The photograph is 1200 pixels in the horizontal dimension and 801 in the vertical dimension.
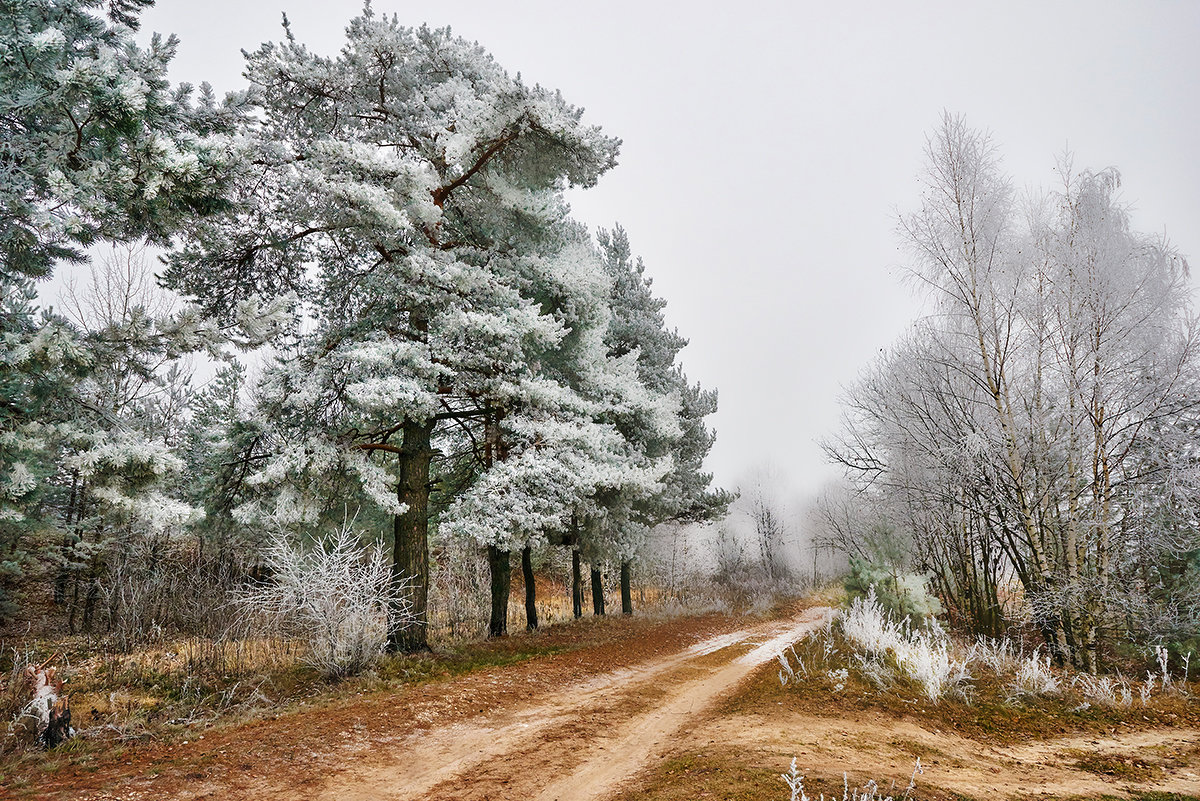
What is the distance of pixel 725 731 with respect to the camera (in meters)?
5.54

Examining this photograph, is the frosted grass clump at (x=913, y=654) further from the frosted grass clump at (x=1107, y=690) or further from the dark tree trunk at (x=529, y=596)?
the dark tree trunk at (x=529, y=596)

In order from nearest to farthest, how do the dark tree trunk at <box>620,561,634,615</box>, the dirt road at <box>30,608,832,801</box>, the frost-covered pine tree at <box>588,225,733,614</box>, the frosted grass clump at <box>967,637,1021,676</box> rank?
1. the dirt road at <box>30,608,832,801</box>
2. the frosted grass clump at <box>967,637,1021,676</box>
3. the frost-covered pine tree at <box>588,225,733,614</box>
4. the dark tree trunk at <box>620,561,634,615</box>

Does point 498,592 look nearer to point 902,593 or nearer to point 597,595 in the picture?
point 597,595

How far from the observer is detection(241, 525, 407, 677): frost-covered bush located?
7375 millimetres

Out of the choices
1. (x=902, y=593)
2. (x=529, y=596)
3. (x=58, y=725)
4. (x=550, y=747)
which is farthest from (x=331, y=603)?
(x=902, y=593)

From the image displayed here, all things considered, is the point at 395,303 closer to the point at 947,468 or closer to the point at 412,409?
the point at 412,409

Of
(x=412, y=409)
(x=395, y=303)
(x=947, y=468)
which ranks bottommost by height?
(x=947, y=468)

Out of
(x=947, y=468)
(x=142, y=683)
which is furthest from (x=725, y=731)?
(x=142, y=683)

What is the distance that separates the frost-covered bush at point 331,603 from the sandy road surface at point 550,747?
2.31 m

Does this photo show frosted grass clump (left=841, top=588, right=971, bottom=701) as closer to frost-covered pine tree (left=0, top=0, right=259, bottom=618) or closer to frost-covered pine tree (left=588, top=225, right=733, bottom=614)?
frost-covered pine tree (left=588, top=225, right=733, bottom=614)

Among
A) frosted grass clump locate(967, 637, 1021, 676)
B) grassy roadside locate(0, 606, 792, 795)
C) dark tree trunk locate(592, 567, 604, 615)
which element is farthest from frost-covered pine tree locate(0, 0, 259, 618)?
dark tree trunk locate(592, 567, 604, 615)

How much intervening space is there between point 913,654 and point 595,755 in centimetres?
441

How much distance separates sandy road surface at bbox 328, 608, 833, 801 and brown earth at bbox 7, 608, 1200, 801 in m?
0.02

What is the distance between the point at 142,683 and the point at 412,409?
4786mm
